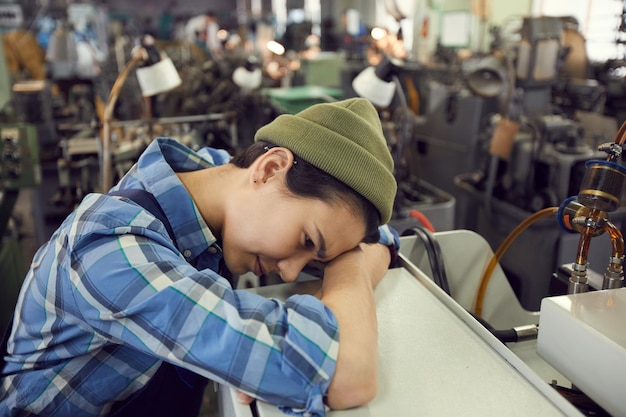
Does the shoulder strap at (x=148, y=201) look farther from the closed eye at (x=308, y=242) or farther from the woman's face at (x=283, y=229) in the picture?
the closed eye at (x=308, y=242)

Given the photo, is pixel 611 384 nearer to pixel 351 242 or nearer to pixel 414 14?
pixel 351 242

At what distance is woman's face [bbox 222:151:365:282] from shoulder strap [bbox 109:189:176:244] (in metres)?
0.09

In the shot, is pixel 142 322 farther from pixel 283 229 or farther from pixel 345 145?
pixel 345 145

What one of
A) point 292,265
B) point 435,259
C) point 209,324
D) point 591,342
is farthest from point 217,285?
point 435,259

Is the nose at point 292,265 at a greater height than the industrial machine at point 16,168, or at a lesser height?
greater

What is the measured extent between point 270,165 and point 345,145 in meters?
0.12

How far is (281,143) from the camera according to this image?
0.83 metres

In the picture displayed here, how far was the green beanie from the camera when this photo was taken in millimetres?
780

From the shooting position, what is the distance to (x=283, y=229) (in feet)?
2.60

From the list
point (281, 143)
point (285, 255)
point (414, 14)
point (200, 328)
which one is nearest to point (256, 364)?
point (200, 328)

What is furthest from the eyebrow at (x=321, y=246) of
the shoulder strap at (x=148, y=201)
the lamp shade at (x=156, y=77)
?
the lamp shade at (x=156, y=77)

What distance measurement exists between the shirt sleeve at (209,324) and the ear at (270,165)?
186 millimetres

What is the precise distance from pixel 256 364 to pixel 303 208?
0.24 meters

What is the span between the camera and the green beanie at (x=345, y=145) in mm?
780
